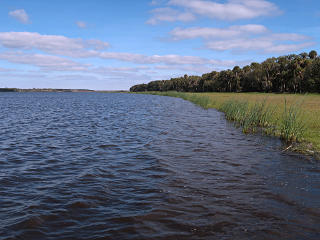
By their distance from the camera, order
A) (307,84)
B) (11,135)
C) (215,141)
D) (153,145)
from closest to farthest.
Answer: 1. (153,145)
2. (215,141)
3. (11,135)
4. (307,84)

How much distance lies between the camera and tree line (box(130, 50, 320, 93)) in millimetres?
64756

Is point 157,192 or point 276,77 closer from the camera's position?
point 157,192

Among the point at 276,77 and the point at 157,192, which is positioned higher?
the point at 276,77

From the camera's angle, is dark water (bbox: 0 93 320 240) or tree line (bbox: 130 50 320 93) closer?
dark water (bbox: 0 93 320 240)

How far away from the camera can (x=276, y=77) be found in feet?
263

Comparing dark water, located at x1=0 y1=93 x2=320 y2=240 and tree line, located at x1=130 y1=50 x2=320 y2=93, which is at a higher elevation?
tree line, located at x1=130 y1=50 x2=320 y2=93

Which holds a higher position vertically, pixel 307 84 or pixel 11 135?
pixel 307 84

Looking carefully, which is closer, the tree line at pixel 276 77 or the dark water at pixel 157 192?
the dark water at pixel 157 192

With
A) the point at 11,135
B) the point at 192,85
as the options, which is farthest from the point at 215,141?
the point at 192,85

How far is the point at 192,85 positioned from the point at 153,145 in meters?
136

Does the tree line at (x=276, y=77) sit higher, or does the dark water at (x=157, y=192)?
the tree line at (x=276, y=77)

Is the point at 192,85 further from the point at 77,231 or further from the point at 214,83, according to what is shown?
the point at 77,231

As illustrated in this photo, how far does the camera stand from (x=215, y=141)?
14.7 meters

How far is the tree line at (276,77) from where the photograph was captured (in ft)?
212
